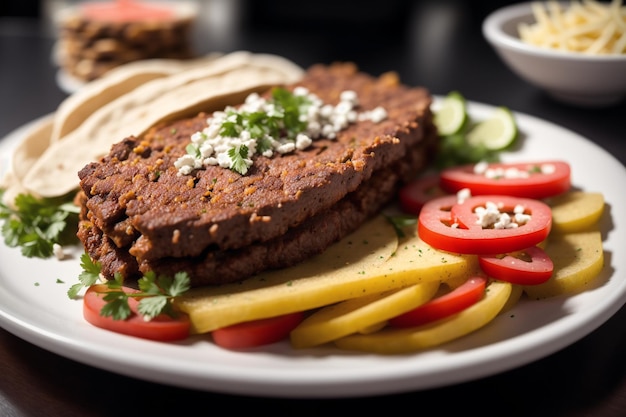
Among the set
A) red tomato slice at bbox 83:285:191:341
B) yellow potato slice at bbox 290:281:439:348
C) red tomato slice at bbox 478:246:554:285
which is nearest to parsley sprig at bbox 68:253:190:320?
red tomato slice at bbox 83:285:191:341

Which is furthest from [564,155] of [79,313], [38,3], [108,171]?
[38,3]

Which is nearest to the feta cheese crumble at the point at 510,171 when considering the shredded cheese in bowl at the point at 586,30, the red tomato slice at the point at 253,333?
the shredded cheese in bowl at the point at 586,30

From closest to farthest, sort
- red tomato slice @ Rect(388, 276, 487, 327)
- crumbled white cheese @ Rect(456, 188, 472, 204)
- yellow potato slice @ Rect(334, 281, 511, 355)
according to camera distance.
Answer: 1. yellow potato slice @ Rect(334, 281, 511, 355)
2. red tomato slice @ Rect(388, 276, 487, 327)
3. crumbled white cheese @ Rect(456, 188, 472, 204)

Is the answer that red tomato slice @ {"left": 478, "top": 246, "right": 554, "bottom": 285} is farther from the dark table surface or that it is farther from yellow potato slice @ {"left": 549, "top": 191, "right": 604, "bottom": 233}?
yellow potato slice @ {"left": 549, "top": 191, "right": 604, "bottom": 233}

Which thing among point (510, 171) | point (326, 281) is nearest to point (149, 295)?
point (326, 281)

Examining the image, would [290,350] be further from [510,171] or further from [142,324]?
[510,171]
